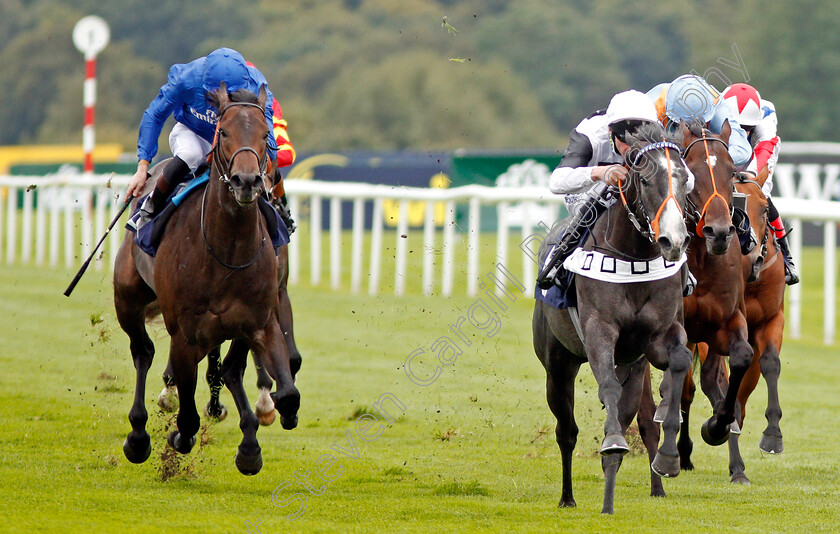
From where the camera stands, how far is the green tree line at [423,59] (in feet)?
116

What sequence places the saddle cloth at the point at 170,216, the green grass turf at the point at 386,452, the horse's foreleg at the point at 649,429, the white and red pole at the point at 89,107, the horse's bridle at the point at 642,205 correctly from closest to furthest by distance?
1. the horse's bridle at the point at 642,205
2. the green grass turf at the point at 386,452
3. the saddle cloth at the point at 170,216
4. the horse's foreleg at the point at 649,429
5. the white and red pole at the point at 89,107

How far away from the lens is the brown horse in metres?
5.50

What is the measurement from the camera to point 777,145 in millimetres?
6711

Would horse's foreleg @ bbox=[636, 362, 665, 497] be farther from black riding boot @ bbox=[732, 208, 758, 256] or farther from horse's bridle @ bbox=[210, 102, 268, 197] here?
horse's bridle @ bbox=[210, 102, 268, 197]

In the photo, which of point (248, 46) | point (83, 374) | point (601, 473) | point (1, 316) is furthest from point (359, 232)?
point (248, 46)

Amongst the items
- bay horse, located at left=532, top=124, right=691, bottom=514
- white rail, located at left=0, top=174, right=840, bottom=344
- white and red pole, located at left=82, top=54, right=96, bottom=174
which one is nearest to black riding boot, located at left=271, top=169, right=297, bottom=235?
bay horse, located at left=532, top=124, right=691, bottom=514

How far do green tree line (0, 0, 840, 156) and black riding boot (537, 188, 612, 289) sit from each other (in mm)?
24883

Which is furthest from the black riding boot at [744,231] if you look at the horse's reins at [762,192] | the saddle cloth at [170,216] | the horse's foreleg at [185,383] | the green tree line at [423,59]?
the green tree line at [423,59]

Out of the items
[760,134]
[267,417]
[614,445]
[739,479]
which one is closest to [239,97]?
[267,417]

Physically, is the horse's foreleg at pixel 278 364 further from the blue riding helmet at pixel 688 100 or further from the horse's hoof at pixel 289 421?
the blue riding helmet at pixel 688 100

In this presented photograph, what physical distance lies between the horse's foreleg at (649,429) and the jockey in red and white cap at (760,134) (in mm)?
1186

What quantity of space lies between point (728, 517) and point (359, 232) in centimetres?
901

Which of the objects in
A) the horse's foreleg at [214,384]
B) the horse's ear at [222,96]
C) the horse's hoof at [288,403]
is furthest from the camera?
the horse's foreleg at [214,384]

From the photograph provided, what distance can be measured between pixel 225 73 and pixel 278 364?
133 cm
